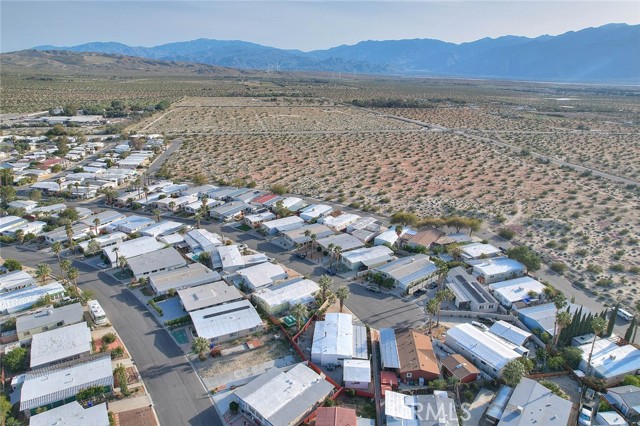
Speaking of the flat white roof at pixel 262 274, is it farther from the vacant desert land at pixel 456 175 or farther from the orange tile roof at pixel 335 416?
the vacant desert land at pixel 456 175

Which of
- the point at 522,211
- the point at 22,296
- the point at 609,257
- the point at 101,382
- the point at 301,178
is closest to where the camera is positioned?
the point at 101,382

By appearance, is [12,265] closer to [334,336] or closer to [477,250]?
[334,336]

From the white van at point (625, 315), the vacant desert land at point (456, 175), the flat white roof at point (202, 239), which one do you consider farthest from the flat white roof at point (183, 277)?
the white van at point (625, 315)

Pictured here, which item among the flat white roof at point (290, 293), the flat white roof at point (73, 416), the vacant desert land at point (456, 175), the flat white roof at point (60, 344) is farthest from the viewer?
the vacant desert land at point (456, 175)

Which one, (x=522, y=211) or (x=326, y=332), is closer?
(x=326, y=332)

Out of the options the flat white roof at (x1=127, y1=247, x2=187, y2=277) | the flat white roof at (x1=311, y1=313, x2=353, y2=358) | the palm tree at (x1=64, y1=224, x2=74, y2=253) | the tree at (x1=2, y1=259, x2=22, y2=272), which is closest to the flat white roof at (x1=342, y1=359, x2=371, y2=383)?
the flat white roof at (x1=311, y1=313, x2=353, y2=358)

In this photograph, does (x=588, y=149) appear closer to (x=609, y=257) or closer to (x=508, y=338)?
(x=609, y=257)

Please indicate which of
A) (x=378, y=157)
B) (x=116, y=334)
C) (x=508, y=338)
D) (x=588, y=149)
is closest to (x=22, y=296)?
(x=116, y=334)
